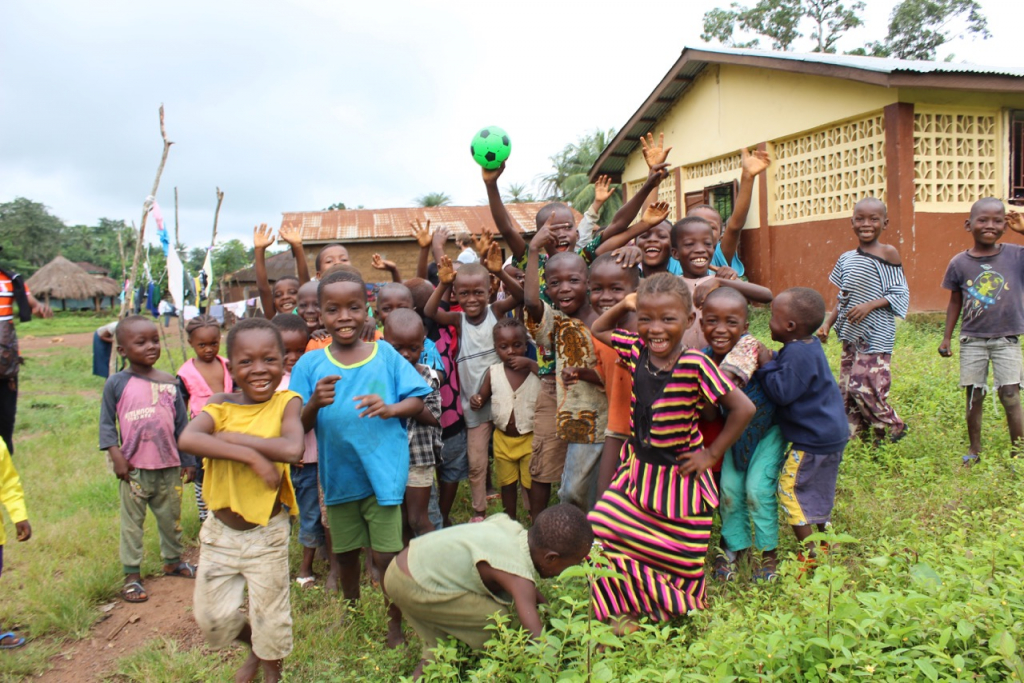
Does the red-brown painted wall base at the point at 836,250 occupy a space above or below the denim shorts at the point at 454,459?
above

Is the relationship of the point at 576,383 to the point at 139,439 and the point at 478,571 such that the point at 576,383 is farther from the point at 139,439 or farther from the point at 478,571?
the point at 139,439

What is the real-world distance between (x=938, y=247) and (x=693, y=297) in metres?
6.97

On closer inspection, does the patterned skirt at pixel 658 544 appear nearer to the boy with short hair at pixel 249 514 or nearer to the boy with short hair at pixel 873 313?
the boy with short hair at pixel 249 514

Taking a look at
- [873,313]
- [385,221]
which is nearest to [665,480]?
[873,313]

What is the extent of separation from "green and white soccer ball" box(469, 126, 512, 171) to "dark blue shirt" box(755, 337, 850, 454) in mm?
1898

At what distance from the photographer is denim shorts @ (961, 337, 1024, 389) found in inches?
172

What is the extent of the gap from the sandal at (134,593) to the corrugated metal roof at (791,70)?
8.54 meters

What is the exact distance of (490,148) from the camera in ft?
13.1

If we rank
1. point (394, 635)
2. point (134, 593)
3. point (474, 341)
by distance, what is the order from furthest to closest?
point (474, 341) < point (134, 593) < point (394, 635)

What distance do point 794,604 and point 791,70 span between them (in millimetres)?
9097

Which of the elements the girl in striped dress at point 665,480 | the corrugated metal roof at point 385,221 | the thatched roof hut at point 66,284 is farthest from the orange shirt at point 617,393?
the thatched roof hut at point 66,284

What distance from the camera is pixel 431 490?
12.4ft


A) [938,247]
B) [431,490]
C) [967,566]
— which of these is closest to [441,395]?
[431,490]

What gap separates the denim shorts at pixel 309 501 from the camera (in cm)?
378
